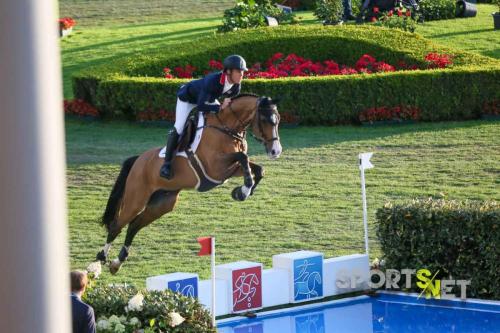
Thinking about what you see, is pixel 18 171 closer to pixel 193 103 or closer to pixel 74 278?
pixel 74 278

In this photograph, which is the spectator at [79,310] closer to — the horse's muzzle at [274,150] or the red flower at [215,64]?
the horse's muzzle at [274,150]

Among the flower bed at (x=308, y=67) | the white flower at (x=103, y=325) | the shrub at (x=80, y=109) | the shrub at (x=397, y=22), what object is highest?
the shrub at (x=397, y=22)

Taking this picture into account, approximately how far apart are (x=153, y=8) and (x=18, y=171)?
1490 inches

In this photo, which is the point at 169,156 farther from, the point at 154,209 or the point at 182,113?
the point at 154,209

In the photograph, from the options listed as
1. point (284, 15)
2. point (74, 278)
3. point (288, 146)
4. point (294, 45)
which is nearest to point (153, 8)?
point (284, 15)

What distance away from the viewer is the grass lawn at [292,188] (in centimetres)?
1441

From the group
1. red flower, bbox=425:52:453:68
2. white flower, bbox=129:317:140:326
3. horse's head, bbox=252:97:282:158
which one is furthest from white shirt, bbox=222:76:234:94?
red flower, bbox=425:52:453:68

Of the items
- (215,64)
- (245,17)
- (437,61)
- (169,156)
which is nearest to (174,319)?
(169,156)

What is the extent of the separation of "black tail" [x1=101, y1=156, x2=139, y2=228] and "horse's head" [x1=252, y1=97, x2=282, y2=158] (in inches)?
64.0

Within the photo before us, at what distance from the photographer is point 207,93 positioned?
8.56 m

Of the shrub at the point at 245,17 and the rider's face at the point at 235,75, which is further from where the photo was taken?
the shrub at the point at 245,17

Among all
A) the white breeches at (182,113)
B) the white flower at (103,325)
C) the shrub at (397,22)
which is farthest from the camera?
the shrub at (397,22)

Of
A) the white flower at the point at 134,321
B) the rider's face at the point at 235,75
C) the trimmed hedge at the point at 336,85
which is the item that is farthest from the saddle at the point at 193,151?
the trimmed hedge at the point at 336,85

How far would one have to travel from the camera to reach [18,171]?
61.0 inches
